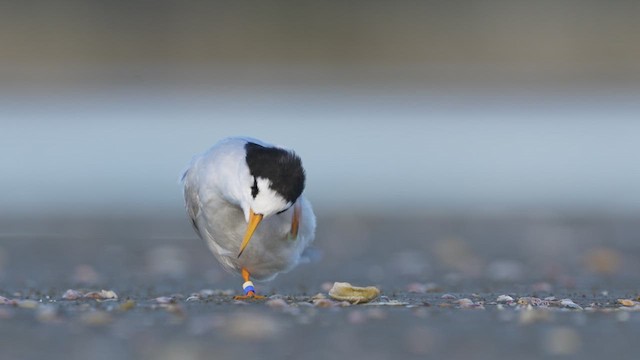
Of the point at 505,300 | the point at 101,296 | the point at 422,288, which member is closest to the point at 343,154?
the point at 422,288

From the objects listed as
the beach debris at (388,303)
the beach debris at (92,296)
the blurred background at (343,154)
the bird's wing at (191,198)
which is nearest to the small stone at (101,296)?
the beach debris at (92,296)

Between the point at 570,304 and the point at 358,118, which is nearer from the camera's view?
the point at 570,304

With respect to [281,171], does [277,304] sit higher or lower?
lower

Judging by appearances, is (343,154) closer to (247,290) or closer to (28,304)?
(247,290)

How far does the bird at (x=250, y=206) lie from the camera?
5594mm

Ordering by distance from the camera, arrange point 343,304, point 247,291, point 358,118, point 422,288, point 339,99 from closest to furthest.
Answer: point 343,304
point 247,291
point 422,288
point 358,118
point 339,99

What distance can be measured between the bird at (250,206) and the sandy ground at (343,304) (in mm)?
200

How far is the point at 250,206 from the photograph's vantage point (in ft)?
18.4

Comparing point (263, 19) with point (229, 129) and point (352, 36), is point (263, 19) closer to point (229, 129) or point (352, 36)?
point (352, 36)

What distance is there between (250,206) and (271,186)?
0.13m

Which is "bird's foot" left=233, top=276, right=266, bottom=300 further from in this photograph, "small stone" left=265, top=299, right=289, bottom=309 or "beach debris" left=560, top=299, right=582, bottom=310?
"beach debris" left=560, top=299, right=582, bottom=310

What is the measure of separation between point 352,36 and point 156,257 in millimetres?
10026

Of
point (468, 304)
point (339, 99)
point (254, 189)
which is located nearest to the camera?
point (468, 304)

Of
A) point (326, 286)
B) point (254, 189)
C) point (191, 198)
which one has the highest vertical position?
point (254, 189)
